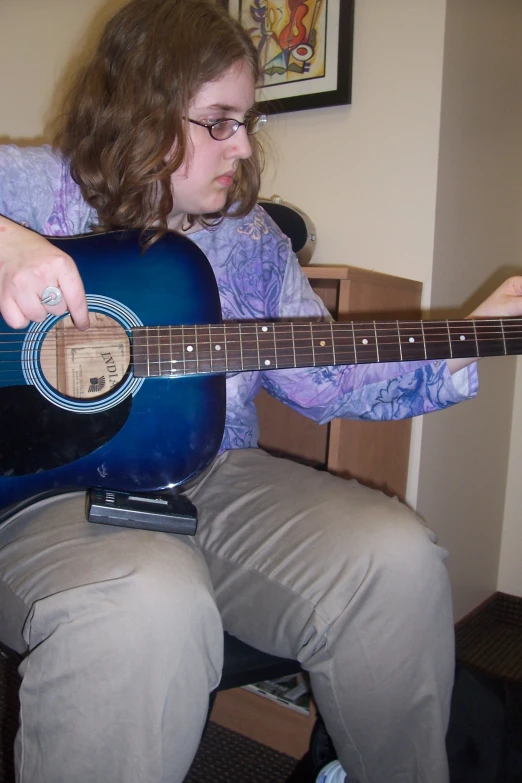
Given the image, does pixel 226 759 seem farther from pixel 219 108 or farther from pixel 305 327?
pixel 219 108

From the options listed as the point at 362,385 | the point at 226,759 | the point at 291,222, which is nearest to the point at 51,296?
the point at 362,385

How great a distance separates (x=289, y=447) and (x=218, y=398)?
25.6 inches

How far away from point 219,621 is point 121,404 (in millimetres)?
303

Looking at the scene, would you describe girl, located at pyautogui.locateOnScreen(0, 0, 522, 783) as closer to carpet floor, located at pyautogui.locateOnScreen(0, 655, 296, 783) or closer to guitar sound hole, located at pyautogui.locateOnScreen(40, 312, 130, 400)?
guitar sound hole, located at pyautogui.locateOnScreen(40, 312, 130, 400)

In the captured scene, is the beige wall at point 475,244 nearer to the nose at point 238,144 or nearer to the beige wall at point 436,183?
the beige wall at point 436,183

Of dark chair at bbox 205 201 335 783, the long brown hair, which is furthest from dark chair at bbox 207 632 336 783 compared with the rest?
the long brown hair

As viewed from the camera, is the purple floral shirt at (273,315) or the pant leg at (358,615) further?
→ the purple floral shirt at (273,315)

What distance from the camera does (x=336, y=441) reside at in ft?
→ 4.04

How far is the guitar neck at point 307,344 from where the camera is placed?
0.81 metres

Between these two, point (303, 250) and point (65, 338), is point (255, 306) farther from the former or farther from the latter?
point (303, 250)

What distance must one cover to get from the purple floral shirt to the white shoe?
50 centimetres

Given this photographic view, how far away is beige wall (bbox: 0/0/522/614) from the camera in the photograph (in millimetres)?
1446

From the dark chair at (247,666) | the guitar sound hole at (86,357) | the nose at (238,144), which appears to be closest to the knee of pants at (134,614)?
the dark chair at (247,666)

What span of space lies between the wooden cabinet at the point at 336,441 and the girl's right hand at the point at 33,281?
0.59m
